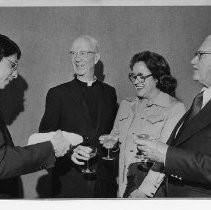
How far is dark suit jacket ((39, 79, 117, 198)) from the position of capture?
73.4 inches

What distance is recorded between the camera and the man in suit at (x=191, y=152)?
1.40 metres

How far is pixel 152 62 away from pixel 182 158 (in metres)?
0.65

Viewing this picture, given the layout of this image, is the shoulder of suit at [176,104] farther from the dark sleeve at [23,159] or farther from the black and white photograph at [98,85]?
the dark sleeve at [23,159]

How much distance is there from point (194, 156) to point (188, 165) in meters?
0.05

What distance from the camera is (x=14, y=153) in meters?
1.46

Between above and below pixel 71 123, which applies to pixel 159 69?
above

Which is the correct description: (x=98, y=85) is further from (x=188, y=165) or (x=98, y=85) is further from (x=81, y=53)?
(x=188, y=165)

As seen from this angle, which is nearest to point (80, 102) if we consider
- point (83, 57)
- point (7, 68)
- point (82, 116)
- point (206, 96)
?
point (82, 116)

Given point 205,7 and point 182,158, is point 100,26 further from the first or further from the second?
point 182,158

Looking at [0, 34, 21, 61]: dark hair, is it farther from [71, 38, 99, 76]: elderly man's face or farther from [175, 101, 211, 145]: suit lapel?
[175, 101, 211, 145]: suit lapel

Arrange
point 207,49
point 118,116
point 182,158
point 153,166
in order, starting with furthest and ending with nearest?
point 118,116, point 153,166, point 207,49, point 182,158


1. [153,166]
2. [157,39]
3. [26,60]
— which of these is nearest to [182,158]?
[153,166]
